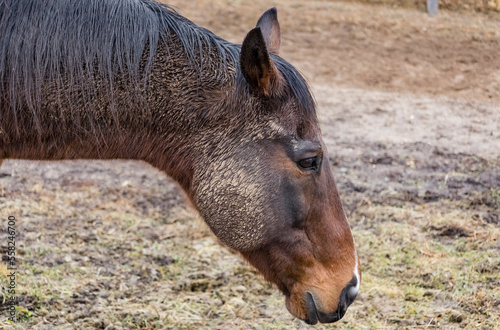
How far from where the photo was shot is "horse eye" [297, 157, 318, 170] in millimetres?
2595

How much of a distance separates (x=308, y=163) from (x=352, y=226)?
2495mm

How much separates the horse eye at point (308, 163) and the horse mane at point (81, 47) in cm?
24

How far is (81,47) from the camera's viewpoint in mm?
2463

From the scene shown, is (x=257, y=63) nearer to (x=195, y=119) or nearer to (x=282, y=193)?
(x=195, y=119)

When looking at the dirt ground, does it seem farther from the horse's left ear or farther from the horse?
the horse's left ear

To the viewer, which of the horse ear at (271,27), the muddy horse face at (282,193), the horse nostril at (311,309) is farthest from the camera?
the horse ear at (271,27)

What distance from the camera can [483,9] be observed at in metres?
9.55

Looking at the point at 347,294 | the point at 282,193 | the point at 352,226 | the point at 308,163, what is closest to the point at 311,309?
the point at 347,294

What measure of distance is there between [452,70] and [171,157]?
785 centimetres

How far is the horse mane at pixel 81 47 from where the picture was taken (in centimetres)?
241

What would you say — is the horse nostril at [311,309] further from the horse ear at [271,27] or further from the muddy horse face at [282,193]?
the horse ear at [271,27]

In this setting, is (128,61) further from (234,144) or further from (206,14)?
(206,14)

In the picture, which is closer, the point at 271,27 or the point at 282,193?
the point at 282,193

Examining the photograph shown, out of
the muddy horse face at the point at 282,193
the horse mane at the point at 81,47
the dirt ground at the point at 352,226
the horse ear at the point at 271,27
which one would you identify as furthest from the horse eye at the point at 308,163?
the dirt ground at the point at 352,226
